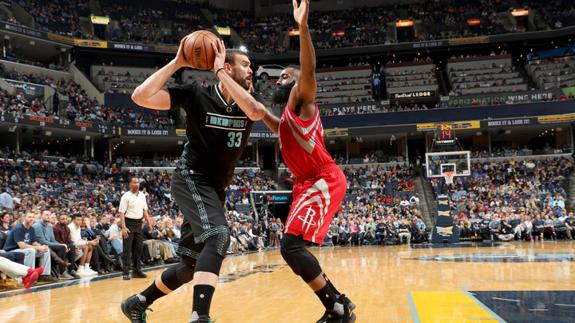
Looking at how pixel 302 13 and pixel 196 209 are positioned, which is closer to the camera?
pixel 302 13

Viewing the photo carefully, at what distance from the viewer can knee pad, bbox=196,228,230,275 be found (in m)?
3.31

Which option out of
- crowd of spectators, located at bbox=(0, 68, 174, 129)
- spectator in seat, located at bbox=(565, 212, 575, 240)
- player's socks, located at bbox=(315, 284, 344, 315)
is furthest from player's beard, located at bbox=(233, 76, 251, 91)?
crowd of spectators, located at bbox=(0, 68, 174, 129)

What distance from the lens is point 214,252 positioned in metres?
3.38

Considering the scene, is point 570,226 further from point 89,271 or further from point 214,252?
point 214,252

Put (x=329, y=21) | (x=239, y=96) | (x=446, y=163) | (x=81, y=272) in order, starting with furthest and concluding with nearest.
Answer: (x=329, y=21)
(x=446, y=163)
(x=81, y=272)
(x=239, y=96)

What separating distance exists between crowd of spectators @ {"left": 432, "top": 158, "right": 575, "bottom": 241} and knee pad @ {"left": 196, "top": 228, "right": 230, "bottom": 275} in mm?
18831

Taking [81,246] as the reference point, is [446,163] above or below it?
above

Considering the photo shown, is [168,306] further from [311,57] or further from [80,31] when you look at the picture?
[80,31]

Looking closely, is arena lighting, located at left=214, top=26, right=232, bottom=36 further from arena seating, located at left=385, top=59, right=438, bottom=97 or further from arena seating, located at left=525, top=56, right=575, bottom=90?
arena seating, located at left=525, top=56, right=575, bottom=90

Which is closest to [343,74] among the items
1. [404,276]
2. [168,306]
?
[404,276]

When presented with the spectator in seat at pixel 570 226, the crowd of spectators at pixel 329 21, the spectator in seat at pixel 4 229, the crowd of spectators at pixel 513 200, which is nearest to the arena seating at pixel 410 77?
the crowd of spectators at pixel 329 21

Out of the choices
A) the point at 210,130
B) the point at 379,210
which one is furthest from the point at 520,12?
the point at 210,130

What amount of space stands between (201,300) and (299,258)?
0.87m

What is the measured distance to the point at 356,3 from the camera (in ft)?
150
